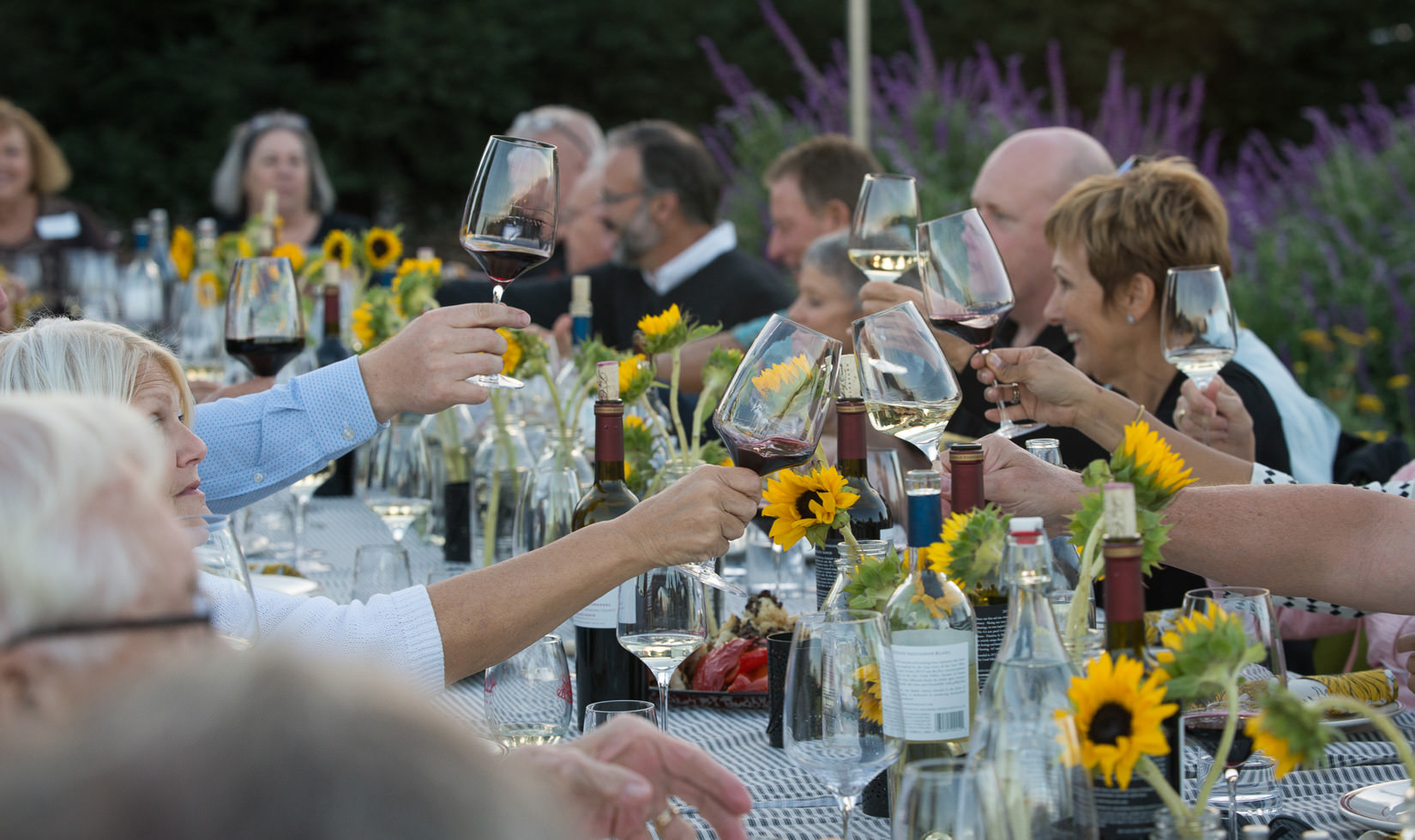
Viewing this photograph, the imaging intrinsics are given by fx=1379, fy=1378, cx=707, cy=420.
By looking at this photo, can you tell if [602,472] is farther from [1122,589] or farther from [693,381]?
[693,381]

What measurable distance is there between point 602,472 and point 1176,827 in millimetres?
1027

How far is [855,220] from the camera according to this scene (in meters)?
2.72

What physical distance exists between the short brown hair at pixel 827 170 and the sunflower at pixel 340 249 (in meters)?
1.46

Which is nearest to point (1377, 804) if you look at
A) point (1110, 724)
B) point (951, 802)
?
point (1110, 724)

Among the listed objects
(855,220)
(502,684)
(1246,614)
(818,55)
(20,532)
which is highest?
(818,55)

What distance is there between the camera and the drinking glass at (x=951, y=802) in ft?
3.34

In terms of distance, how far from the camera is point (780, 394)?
1568mm

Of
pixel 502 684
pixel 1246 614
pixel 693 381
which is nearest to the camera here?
pixel 1246 614

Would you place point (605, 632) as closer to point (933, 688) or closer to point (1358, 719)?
point (933, 688)

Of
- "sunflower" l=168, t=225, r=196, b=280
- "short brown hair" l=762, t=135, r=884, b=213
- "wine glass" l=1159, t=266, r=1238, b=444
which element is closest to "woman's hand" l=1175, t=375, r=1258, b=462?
"wine glass" l=1159, t=266, r=1238, b=444

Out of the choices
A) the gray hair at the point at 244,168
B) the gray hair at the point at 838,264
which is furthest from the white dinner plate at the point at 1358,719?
the gray hair at the point at 244,168

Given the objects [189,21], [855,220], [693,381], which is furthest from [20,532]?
Result: [189,21]

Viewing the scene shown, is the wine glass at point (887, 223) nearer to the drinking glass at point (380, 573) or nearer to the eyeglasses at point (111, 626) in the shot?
the drinking glass at point (380, 573)

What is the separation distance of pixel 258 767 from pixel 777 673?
117 centimetres
